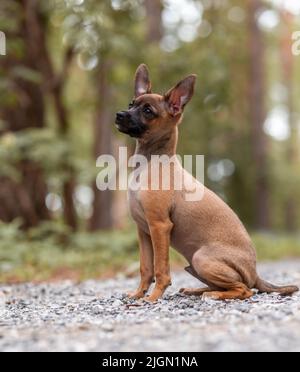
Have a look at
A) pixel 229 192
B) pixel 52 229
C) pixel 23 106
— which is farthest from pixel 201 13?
pixel 52 229

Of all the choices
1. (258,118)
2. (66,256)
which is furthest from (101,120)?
(258,118)

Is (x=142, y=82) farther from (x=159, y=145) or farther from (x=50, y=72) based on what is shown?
(x=50, y=72)

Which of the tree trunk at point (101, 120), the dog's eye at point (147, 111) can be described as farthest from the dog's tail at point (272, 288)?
the tree trunk at point (101, 120)

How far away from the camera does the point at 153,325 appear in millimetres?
4590

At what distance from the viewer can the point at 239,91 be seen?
29812 mm

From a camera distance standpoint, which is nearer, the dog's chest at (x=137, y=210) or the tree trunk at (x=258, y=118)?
the dog's chest at (x=137, y=210)

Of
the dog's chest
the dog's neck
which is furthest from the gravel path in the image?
the dog's neck

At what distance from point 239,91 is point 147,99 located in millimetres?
24253

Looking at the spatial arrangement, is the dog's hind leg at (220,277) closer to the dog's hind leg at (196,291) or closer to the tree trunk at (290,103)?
the dog's hind leg at (196,291)

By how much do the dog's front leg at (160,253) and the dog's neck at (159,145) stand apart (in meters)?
0.79

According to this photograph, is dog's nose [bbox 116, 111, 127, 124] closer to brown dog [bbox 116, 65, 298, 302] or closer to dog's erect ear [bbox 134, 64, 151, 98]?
brown dog [bbox 116, 65, 298, 302]

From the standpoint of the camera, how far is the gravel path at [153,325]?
3.96 metres

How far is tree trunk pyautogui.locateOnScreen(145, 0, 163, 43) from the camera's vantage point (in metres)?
17.9
